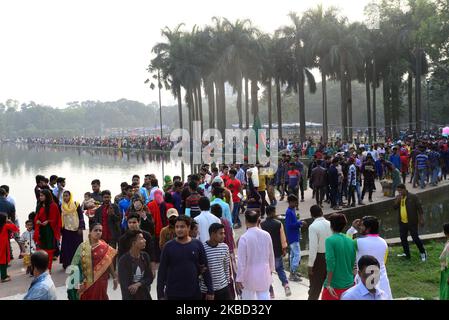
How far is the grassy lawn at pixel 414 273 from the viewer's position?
23.4 feet

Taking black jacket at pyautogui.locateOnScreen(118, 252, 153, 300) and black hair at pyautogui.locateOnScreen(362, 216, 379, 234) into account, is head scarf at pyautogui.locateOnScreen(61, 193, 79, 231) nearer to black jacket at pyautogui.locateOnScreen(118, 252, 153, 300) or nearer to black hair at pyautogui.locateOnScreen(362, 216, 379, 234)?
black jacket at pyautogui.locateOnScreen(118, 252, 153, 300)

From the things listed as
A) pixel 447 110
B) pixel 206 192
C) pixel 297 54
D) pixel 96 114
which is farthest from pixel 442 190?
pixel 96 114

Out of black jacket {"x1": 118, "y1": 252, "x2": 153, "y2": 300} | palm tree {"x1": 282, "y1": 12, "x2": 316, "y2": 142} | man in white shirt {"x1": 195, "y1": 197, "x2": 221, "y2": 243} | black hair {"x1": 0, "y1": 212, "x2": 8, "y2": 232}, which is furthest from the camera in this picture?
palm tree {"x1": 282, "y1": 12, "x2": 316, "y2": 142}

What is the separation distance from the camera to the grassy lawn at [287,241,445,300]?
7.13 metres

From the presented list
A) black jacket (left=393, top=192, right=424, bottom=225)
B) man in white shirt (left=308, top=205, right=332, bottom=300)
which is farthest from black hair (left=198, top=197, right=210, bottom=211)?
black jacket (left=393, top=192, right=424, bottom=225)

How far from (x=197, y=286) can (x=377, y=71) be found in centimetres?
4291

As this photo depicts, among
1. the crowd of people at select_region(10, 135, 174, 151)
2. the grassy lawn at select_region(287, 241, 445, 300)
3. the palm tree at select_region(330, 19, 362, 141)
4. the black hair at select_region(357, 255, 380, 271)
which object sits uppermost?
the palm tree at select_region(330, 19, 362, 141)

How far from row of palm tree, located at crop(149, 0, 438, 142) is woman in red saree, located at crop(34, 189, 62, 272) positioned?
106ft

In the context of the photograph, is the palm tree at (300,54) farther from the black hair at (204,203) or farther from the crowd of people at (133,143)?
the black hair at (204,203)

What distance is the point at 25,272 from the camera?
8.93 m

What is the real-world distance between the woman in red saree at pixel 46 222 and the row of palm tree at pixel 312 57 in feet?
106

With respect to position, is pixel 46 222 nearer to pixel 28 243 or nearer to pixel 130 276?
pixel 28 243

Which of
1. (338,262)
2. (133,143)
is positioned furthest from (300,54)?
(338,262)

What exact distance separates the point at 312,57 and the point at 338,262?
38153mm
